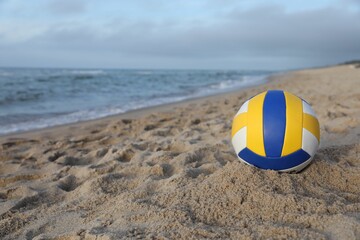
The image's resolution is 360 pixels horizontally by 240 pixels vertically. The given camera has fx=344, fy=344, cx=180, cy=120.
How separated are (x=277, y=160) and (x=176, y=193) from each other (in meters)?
0.91

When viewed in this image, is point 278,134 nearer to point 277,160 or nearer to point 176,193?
point 277,160

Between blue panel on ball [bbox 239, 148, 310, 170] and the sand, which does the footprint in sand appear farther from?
blue panel on ball [bbox 239, 148, 310, 170]

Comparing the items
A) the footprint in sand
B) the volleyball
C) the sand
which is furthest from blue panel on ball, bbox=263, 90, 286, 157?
the footprint in sand

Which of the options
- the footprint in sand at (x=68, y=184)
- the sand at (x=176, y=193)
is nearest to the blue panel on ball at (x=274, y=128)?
the sand at (x=176, y=193)

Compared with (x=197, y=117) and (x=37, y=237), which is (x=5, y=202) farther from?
(x=197, y=117)

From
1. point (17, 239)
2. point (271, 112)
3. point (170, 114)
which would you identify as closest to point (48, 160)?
point (17, 239)

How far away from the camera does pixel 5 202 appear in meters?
3.21

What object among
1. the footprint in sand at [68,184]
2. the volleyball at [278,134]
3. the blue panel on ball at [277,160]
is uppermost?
the volleyball at [278,134]

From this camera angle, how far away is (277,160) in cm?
294

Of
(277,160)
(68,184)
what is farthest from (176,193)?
(68,184)

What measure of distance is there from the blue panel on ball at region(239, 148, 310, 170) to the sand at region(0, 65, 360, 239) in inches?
3.0

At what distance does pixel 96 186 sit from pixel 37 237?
0.95 metres

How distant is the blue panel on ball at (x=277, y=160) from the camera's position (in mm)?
2936

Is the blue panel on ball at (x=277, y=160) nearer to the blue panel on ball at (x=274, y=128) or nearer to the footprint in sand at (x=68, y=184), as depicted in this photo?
the blue panel on ball at (x=274, y=128)
